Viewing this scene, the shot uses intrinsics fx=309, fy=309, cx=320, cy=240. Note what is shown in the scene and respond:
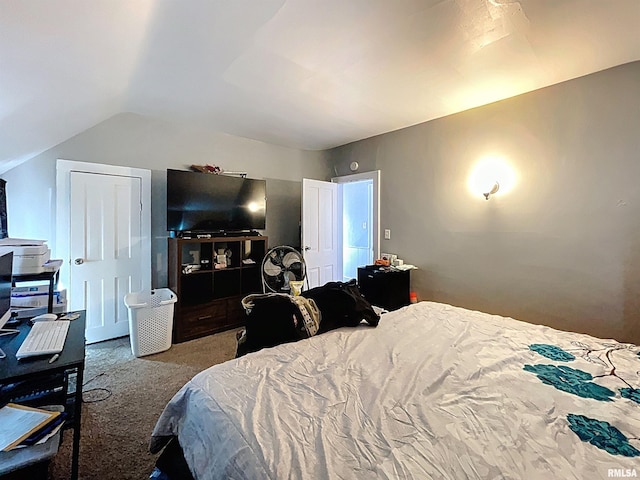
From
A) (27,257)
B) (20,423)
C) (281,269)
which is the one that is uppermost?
(27,257)

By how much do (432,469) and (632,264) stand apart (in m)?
2.61

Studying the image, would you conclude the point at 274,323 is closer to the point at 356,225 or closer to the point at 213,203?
the point at 213,203

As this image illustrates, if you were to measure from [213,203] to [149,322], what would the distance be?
4.71 ft

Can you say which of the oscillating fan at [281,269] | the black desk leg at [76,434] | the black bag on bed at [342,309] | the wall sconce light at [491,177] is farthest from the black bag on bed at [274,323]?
the wall sconce light at [491,177]

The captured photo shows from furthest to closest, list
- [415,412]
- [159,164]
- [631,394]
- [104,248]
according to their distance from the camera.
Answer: [159,164]
[104,248]
[631,394]
[415,412]

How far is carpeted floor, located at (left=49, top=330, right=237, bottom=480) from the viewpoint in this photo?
160 cm

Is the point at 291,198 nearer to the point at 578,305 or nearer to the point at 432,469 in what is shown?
the point at 578,305

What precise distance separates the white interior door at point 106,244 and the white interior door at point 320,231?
1897mm

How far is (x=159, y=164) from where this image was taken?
3.58m

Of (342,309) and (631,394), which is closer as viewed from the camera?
(631,394)

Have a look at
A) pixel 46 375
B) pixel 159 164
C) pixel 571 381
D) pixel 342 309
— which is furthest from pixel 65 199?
pixel 571 381

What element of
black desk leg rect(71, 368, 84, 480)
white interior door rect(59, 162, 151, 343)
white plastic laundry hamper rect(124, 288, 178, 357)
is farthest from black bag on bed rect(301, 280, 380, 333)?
white interior door rect(59, 162, 151, 343)

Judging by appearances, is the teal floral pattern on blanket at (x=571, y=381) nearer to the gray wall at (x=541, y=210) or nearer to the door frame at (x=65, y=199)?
the gray wall at (x=541, y=210)

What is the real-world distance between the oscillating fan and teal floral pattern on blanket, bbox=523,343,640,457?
8.18 ft
